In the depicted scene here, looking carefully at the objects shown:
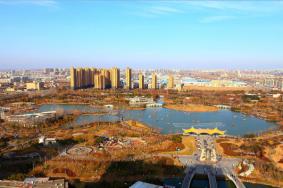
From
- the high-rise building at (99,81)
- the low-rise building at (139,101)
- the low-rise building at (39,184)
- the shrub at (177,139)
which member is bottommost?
the shrub at (177,139)

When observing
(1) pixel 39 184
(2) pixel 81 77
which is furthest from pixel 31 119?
(2) pixel 81 77

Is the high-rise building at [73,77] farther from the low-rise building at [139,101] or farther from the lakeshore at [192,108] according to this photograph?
the lakeshore at [192,108]

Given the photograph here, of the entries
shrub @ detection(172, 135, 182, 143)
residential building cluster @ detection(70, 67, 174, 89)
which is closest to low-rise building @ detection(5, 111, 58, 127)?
shrub @ detection(172, 135, 182, 143)

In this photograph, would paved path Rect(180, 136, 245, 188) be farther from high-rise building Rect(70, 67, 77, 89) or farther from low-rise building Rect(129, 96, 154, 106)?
high-rise building Rect(70, 67, 77, 89)

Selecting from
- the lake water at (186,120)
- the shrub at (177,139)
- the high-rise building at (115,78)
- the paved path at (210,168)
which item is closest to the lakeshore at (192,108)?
the lake water at (186,120)

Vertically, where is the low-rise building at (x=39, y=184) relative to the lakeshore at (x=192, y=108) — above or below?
above

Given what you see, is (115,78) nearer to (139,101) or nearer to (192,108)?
(139,101)

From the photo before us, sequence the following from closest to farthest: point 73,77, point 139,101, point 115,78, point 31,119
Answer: point 31,119 < point 139,101 < point 73,77 < point 115,78

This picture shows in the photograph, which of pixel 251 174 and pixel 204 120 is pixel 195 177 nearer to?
pixel 251 174

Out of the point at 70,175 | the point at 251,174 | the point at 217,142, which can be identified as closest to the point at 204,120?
the point at 217,142
